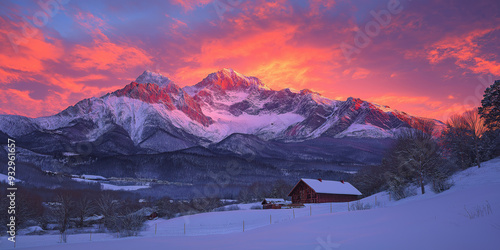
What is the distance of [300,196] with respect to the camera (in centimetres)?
7788

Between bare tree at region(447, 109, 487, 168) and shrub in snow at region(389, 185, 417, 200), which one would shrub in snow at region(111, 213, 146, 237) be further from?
bare tree at region(447, 109, 487, 168)

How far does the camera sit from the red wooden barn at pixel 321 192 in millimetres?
73688

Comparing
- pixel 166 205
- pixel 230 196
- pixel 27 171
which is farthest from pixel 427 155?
pixel 27 171

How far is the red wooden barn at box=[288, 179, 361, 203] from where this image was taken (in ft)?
242

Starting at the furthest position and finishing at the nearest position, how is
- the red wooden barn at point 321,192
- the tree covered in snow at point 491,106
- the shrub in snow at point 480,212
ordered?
the red wooden barn at point 321,192 → the tree covered in snow at point 491,106 → the shrub in snow at point 480,212

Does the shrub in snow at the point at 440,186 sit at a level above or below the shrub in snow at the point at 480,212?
below

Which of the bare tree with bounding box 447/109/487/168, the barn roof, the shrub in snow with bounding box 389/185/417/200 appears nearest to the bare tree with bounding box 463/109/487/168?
the bare tree with bounding box 447/109/487/168

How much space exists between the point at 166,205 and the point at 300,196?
45.3m

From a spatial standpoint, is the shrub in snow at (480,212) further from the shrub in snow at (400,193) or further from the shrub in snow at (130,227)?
the shrub in snow at (130,227)

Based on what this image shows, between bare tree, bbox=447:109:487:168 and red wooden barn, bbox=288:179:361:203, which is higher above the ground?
bare tree, bbox=447:109:487:168

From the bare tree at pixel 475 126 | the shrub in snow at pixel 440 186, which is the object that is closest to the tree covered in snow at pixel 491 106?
the bare tree at pixel 475 126

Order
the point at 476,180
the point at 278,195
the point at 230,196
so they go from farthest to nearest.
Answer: the point at 230,196 → the point at 278,195 → the point at 476,180

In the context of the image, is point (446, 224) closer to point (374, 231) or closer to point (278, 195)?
point (374, 231)

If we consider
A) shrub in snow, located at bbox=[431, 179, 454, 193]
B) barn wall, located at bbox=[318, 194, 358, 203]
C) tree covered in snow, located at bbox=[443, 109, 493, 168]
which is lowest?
barn wall, located at bbox=[318, 194, 358, 203]
